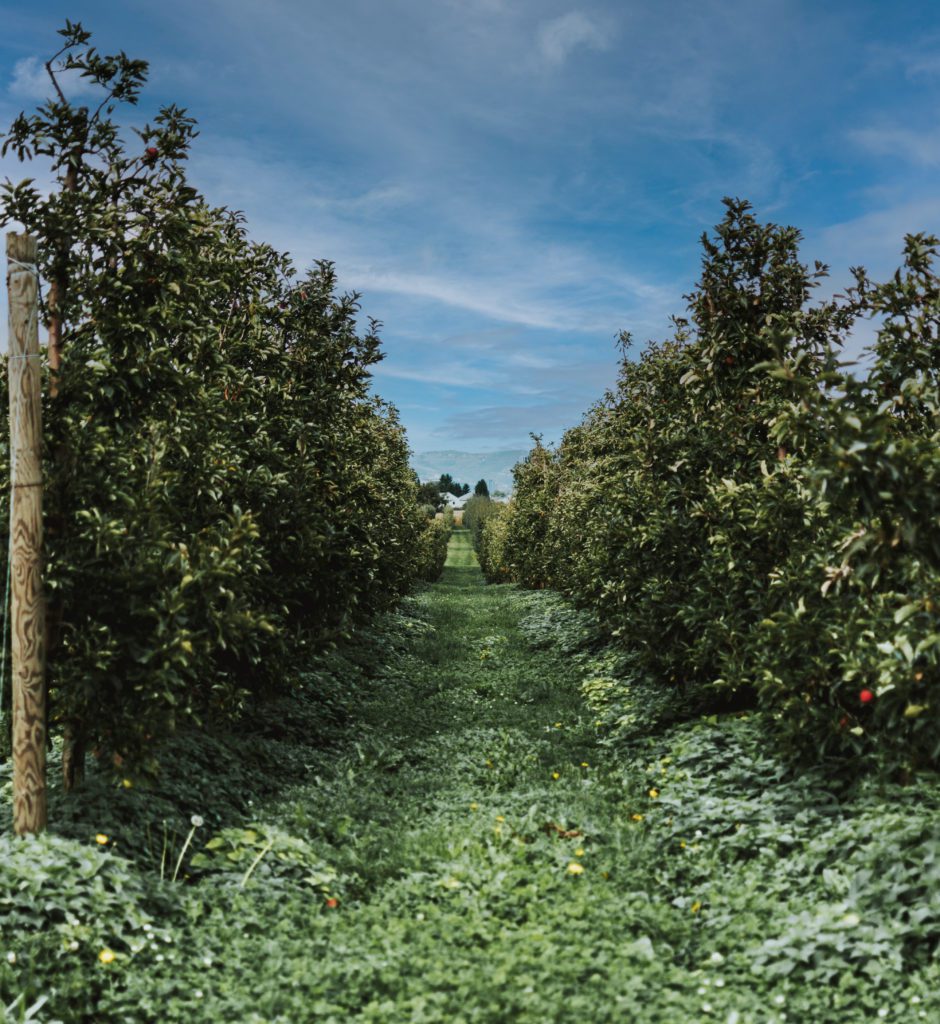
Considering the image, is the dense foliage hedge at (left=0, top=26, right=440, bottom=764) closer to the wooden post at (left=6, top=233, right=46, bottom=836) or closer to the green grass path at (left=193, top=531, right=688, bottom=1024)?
the wooden post at (left=6, top=233, right=46, bottom=836)

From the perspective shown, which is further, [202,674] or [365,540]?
[365,540]

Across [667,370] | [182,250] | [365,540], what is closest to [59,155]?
[182,250]

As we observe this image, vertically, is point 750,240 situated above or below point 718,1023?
above

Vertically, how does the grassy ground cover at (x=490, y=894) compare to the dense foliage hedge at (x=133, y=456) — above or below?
below

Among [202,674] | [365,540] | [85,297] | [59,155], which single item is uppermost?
[59,155]

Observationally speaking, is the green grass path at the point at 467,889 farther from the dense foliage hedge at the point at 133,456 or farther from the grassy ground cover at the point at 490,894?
the dense foliage hedge at the point at 133,456

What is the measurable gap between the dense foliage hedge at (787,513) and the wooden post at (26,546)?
4.33 m

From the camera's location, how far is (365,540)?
10148 mm

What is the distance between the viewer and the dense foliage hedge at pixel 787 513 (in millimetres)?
A: 4168

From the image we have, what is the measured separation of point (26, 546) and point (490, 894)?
11.4 feet

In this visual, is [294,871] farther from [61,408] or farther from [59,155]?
[59,155]

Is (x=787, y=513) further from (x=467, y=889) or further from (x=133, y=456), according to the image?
(x=133, y=456)

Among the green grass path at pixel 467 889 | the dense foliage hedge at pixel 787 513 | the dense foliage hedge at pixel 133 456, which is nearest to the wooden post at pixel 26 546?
the dense foliage hedge at pixel 133 456

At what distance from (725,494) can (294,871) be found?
4482mm
